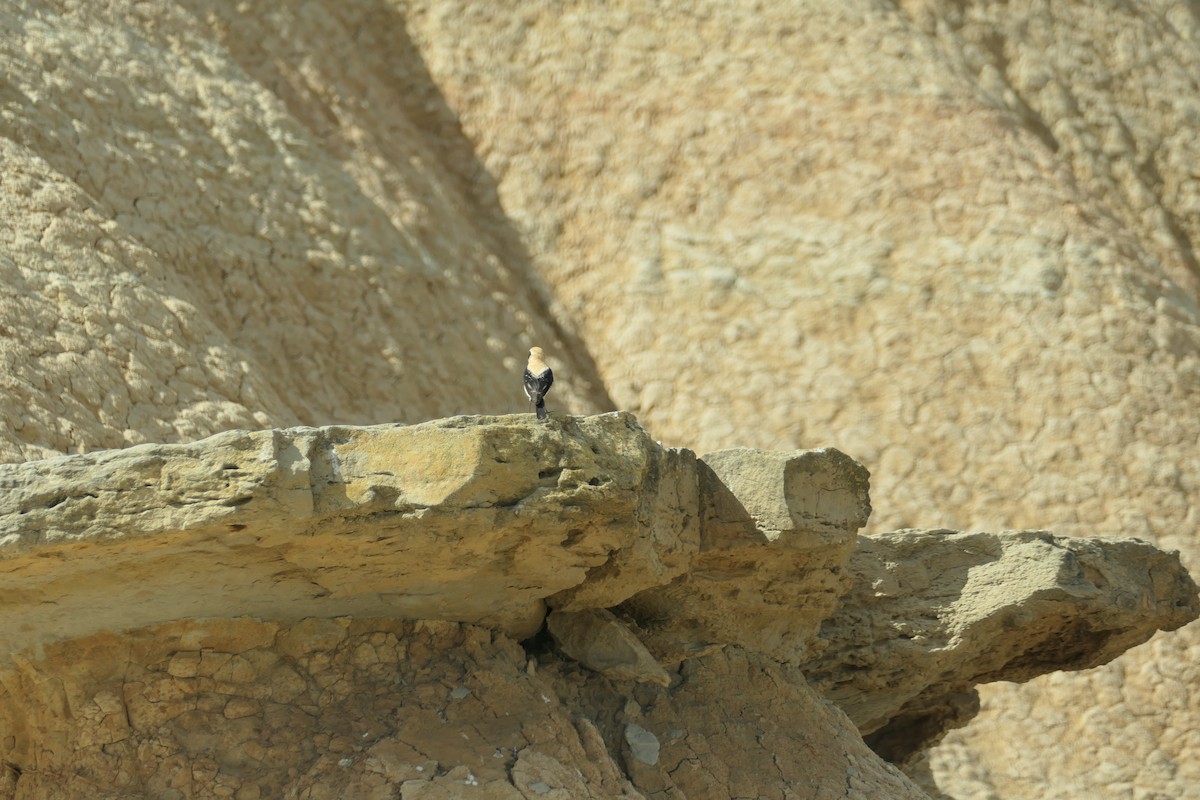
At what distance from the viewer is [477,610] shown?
183 inches

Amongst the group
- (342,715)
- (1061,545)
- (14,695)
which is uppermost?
(14,695)

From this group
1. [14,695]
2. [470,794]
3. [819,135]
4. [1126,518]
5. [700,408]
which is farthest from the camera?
[819,135]

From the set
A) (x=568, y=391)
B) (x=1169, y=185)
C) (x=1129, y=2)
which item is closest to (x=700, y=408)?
(x=568, y=391)

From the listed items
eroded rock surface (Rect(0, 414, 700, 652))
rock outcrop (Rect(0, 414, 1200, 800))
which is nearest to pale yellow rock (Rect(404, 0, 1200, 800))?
rock outcrop (Rect(0, 414, 1200, 800))

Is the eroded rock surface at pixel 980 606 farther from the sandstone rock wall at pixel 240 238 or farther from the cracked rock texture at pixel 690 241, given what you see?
the sandstone rock wall at pixel 240 238

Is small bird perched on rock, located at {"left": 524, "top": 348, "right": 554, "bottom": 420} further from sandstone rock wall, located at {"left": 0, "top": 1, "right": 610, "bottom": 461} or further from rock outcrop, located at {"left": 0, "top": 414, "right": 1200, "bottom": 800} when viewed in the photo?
sandstone rock wall, located at {"left": 0, "top": 1, "right": 610, "bottom": 461}

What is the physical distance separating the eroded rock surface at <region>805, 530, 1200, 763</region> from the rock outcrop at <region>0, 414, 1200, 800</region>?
0.04 feet

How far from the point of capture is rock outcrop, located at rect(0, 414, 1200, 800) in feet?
13.0

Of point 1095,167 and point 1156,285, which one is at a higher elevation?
point 1095,167

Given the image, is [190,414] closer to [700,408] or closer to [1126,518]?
[700,408]

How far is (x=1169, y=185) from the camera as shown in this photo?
12148 mm

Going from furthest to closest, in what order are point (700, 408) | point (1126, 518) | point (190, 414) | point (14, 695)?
point (700, 408) → point (1126, 518) → point (190, 414) → point (14, 695)

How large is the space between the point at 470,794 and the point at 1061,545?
7.72 ft

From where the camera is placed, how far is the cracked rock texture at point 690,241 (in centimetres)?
884
